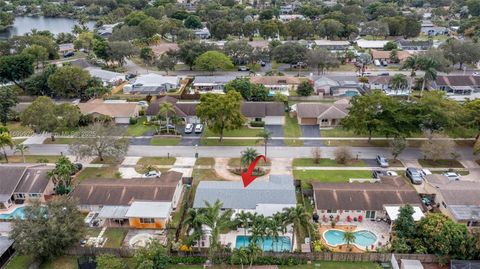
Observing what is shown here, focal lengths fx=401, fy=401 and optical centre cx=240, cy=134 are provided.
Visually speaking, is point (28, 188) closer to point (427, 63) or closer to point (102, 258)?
point (102, 258)

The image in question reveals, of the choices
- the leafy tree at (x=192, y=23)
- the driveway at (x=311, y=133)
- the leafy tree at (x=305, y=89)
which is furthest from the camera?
the leafy tree at (x=192, y=23)

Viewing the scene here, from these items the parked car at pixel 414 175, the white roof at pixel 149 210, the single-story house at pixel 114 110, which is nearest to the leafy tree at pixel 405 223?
the parked car at pixel 414 175

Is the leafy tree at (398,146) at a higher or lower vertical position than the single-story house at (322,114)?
higher

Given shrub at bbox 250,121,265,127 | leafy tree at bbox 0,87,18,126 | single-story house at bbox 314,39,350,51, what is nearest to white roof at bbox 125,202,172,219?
shrub at bbox 250,121,265,127

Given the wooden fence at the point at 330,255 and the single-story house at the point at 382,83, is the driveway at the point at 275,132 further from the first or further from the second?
the single-story house at the point at 382,83

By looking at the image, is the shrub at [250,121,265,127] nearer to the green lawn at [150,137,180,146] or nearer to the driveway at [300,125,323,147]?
the driveway at [300,125,323,147]

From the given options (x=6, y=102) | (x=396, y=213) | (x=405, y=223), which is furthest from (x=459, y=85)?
(x=6, y=102)

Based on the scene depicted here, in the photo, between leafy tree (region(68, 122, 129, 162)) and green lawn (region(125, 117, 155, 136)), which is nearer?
leafy tree (region(68, 122, 129, 162))
